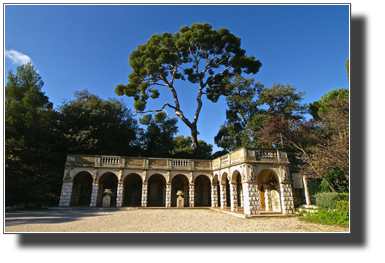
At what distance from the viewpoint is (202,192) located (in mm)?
25766

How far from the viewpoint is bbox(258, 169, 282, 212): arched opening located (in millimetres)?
18203

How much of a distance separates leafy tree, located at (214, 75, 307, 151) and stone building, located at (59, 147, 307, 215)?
5091mm

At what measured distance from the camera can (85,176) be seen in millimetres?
23734

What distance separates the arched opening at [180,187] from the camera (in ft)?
82.2

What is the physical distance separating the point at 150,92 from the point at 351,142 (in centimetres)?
2860

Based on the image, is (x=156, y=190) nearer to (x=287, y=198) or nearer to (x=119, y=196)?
(x=119, y=196)

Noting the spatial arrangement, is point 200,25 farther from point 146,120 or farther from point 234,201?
point 234,201

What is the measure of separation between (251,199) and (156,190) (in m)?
13.3

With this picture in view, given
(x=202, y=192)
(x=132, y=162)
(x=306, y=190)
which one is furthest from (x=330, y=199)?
(x=132, y=162)

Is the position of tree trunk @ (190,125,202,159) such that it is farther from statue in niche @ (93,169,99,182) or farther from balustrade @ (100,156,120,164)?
statue in niche @ (93,169,99,182)

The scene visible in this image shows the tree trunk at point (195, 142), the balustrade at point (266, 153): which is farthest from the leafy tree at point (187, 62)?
the balustrade at point (266, 153)

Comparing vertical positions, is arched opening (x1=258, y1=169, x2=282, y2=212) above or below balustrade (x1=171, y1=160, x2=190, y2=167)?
below

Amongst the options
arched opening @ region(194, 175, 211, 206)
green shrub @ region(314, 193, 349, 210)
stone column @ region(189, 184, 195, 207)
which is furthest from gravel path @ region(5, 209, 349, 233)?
arched opening @ region(194, 175, 211, 206)

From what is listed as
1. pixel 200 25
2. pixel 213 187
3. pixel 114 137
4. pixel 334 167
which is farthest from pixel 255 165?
pixel 200 25
